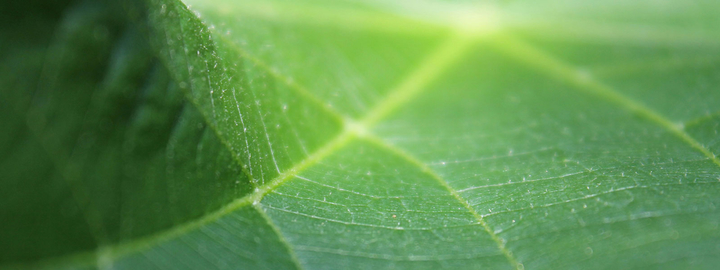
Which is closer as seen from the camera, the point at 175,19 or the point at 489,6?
the point at 175,19

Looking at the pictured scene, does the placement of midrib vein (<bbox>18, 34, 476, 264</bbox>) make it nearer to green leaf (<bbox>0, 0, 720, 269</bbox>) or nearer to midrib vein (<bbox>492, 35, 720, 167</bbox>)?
green leaf (<bbox>0, 0, 720, 269</bbox>)

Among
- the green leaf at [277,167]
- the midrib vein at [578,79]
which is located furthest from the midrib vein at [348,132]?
the midrib vein at [578,79]

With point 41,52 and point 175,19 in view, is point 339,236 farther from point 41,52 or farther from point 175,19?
point 41,52

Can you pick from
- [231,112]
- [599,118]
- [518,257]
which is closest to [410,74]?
[599,118]

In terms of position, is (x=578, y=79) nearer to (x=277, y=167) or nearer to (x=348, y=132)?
(x=348, y=132)

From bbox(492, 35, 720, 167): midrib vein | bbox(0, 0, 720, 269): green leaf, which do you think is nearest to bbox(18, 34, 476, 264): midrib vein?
bbox(0, 0, 720, 269): green leaf

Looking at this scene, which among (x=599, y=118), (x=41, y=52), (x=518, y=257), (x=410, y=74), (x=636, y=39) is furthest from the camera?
(x=636, y=39)
